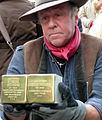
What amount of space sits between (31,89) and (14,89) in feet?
0.37

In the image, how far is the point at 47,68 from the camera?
2420mm

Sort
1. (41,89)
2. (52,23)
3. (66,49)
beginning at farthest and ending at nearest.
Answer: (66,49), (52,23), (41,89)

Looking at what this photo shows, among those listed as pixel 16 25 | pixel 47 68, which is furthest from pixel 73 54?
pixel 16 25

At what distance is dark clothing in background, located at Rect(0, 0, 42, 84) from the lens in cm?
340

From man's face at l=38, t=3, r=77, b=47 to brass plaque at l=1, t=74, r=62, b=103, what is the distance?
0.65 metres

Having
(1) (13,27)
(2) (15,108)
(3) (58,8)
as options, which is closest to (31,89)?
(2) (15,108)

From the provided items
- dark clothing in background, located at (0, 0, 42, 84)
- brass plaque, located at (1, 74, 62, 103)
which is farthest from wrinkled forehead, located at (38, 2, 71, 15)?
dark clothing in background, located at (0, 0, 42, 84)

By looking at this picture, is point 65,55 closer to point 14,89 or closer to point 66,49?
point 66,49

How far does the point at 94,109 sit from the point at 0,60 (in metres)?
1.70

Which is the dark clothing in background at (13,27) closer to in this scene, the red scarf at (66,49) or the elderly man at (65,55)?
the elderly man at (65,55)

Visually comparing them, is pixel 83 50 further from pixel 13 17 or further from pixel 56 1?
pixel 13 17

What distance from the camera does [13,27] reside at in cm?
342

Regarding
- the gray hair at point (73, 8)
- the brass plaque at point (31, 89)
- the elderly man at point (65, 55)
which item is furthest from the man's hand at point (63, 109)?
the gray hair at point (73, 8)

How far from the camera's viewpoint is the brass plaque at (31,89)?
5.41ft
